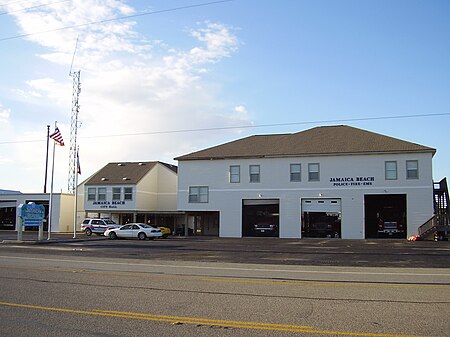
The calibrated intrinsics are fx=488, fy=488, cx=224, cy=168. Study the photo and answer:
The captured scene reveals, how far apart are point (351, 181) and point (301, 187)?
4.26m

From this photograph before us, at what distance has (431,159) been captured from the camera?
3941cm

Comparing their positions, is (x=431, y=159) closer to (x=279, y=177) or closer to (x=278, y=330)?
(x=279, y=177)

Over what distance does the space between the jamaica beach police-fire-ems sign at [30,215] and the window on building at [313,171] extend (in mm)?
21983

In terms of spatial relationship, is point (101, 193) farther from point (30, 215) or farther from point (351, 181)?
point (351, 181)

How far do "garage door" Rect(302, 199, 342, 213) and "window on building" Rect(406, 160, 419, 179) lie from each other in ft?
19.6

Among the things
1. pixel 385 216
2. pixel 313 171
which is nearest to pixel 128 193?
pixel 313 171

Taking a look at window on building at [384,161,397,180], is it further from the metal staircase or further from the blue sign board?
the blue sign board

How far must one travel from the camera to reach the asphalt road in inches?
285

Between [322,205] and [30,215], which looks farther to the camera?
[322,205]

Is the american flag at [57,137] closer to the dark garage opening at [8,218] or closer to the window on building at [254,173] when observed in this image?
the window on building at [254,173]

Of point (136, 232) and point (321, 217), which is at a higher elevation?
point (321, 217)

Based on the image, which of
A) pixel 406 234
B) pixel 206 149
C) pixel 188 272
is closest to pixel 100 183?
pixel 206 149

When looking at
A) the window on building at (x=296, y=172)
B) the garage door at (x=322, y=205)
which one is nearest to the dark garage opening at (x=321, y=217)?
the garage door at (x=322, y=205)

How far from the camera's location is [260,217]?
43.6 m
